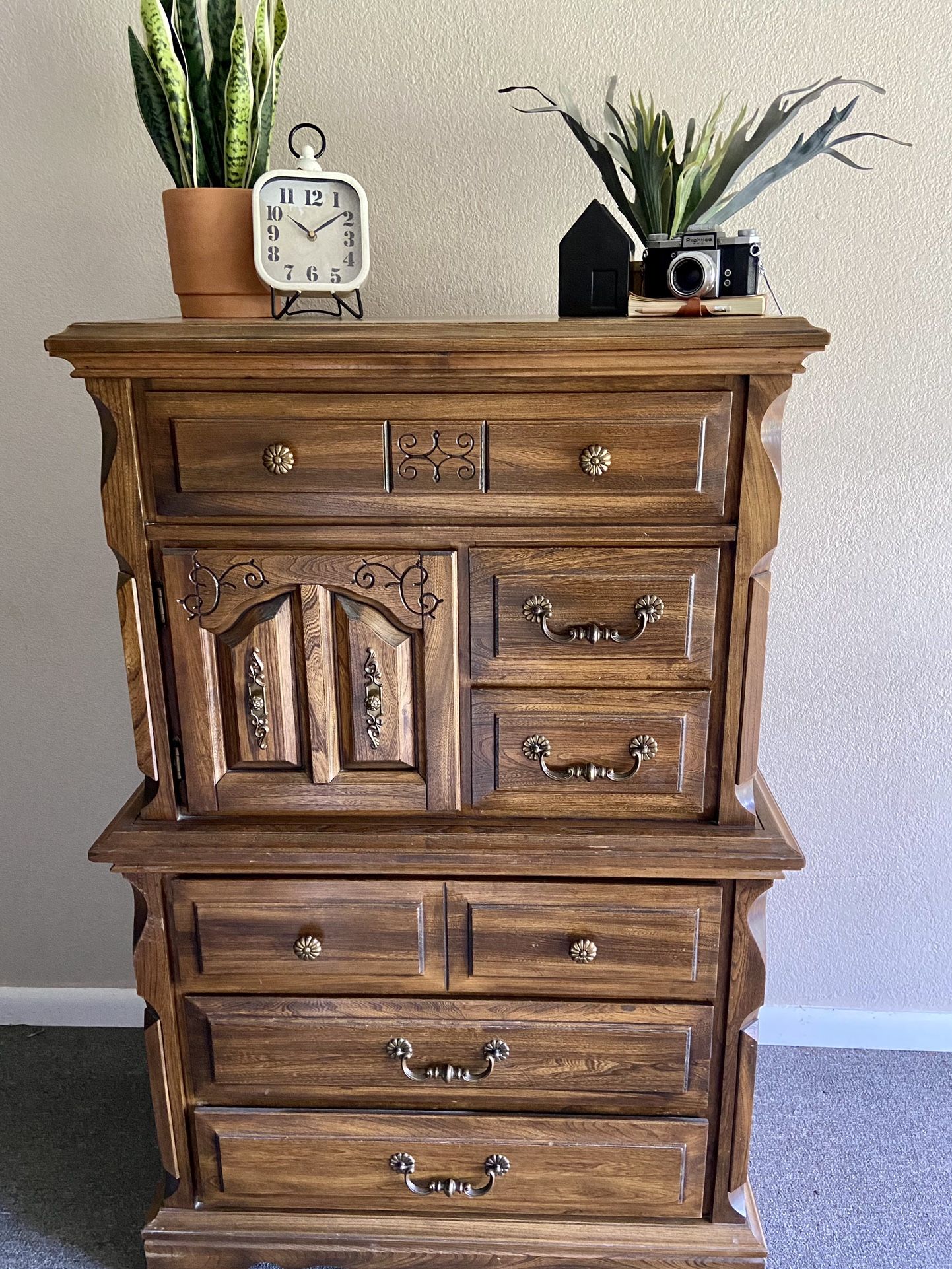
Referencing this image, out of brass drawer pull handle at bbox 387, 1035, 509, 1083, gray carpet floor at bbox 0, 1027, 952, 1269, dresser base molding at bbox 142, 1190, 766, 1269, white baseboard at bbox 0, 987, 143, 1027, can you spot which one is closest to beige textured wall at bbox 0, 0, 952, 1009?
gray carpet floor at bbox 0, 1027, 952, 1269

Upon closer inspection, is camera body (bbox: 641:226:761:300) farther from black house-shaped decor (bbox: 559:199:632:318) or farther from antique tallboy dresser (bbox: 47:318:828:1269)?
antique tallboy dresser (bbox: 47:318:828:1269)

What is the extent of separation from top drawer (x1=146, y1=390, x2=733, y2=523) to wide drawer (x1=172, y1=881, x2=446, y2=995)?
0.48 metres

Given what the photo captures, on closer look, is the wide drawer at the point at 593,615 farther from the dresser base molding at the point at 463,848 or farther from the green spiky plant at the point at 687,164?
the green spiky plant at the point at 687,164

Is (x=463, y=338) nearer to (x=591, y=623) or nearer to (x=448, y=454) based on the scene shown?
(x=448, y=454)

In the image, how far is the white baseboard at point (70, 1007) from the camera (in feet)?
6.41

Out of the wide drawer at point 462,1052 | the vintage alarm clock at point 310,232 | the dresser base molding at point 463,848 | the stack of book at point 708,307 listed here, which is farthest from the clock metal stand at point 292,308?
the wide drawer at point 462,1052

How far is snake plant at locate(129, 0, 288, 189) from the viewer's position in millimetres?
1242

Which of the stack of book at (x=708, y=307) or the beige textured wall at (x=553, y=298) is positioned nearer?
the stack of book at (x=708, y=307)

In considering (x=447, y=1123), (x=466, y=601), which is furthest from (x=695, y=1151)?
(x=466, y=601)

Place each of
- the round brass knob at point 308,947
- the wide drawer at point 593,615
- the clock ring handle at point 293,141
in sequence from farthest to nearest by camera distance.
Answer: the clock ring handle at point 293,141, the round brass knob at point 308,947, the wide drawer at point 593,615

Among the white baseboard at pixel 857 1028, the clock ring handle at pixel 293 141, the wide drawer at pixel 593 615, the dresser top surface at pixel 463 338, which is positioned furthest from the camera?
the white baseboard at pixel 857 1028

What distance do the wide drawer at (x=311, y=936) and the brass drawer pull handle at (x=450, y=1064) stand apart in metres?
0.08

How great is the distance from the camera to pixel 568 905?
4.07ft

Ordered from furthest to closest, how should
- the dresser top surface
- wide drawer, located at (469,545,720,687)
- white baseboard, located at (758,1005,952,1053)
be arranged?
white baseboard, located at (758,1005,952,1053) < wide drawer, located at (469,545,720,687) < the dresser top surface
